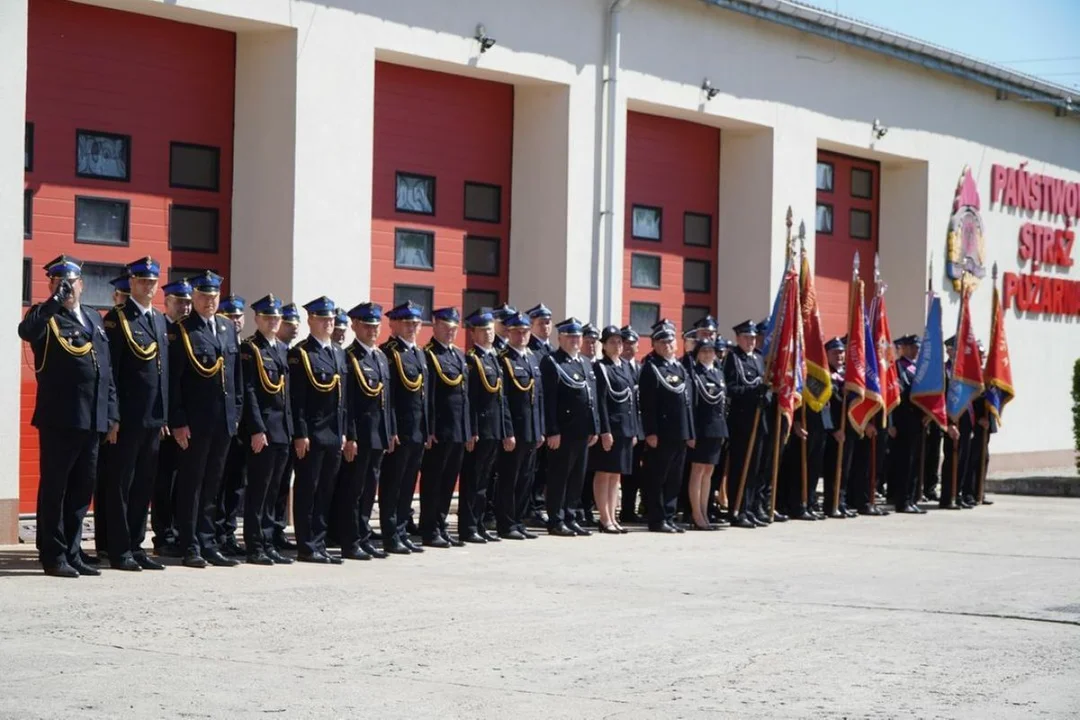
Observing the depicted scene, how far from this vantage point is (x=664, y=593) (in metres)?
10.4

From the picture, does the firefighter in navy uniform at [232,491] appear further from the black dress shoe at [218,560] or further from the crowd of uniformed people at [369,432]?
A: the black dress shoe at [218,560]

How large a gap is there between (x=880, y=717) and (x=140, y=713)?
8.99ft

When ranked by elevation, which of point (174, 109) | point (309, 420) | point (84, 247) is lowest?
point (309, 420)

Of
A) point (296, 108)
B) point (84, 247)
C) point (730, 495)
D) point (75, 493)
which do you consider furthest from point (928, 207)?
point (75, 493)

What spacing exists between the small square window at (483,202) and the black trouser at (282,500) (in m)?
5.90

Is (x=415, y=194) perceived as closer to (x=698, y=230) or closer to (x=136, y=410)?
(x=698, y=230)

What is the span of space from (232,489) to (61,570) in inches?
77.5

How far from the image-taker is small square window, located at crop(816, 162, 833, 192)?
2277 centimetres

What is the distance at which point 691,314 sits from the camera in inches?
821

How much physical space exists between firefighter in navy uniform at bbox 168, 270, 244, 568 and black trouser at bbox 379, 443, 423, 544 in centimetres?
146

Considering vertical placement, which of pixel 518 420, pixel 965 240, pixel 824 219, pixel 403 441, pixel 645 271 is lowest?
pixel 403 441

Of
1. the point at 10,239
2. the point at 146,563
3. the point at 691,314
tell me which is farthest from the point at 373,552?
the point at 691,314

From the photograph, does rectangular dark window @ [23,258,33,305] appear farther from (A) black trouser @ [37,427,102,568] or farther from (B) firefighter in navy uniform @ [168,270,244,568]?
(A) black trouser @ [37,427,102,568]

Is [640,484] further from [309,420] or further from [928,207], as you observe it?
[928,207]
